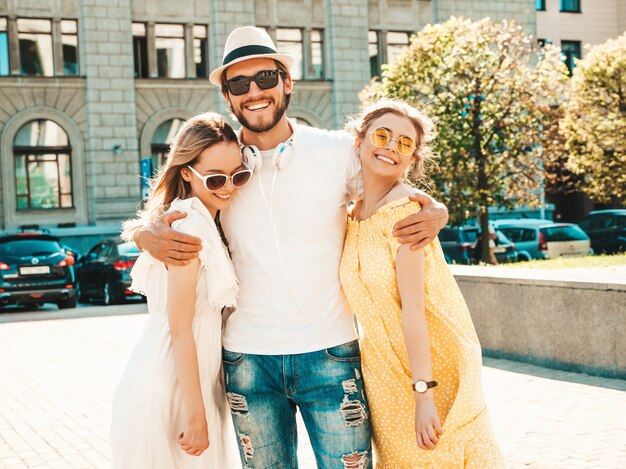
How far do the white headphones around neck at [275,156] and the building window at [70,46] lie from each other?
2955cm

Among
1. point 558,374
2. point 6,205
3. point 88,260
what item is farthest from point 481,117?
point 6,205

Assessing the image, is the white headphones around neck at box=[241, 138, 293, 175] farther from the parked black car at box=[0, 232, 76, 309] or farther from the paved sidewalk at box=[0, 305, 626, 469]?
the parked black car at box=[0, 232, 76, 309]

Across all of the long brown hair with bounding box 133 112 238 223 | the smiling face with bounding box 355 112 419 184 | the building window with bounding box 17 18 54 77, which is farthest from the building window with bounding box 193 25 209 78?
the smiling face with bounding box 355 112 419 184

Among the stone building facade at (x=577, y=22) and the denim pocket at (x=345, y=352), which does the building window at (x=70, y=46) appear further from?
the denim pocket at (x=345, y=352)

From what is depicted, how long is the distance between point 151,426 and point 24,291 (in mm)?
16525

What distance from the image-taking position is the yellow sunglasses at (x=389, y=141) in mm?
3559

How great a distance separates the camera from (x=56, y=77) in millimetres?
31406

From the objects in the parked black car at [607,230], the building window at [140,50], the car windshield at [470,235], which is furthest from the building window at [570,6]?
the car windshield at [470,235]

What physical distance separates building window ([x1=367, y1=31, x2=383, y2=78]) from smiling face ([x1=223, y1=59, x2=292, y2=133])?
33.1 m

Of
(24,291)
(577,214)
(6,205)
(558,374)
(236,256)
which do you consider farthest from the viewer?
(577,214)

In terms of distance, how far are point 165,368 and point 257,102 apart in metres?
1.11

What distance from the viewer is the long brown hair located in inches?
142

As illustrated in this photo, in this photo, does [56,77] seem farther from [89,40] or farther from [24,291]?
[24,291]

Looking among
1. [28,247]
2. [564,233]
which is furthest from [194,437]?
[564,233]
